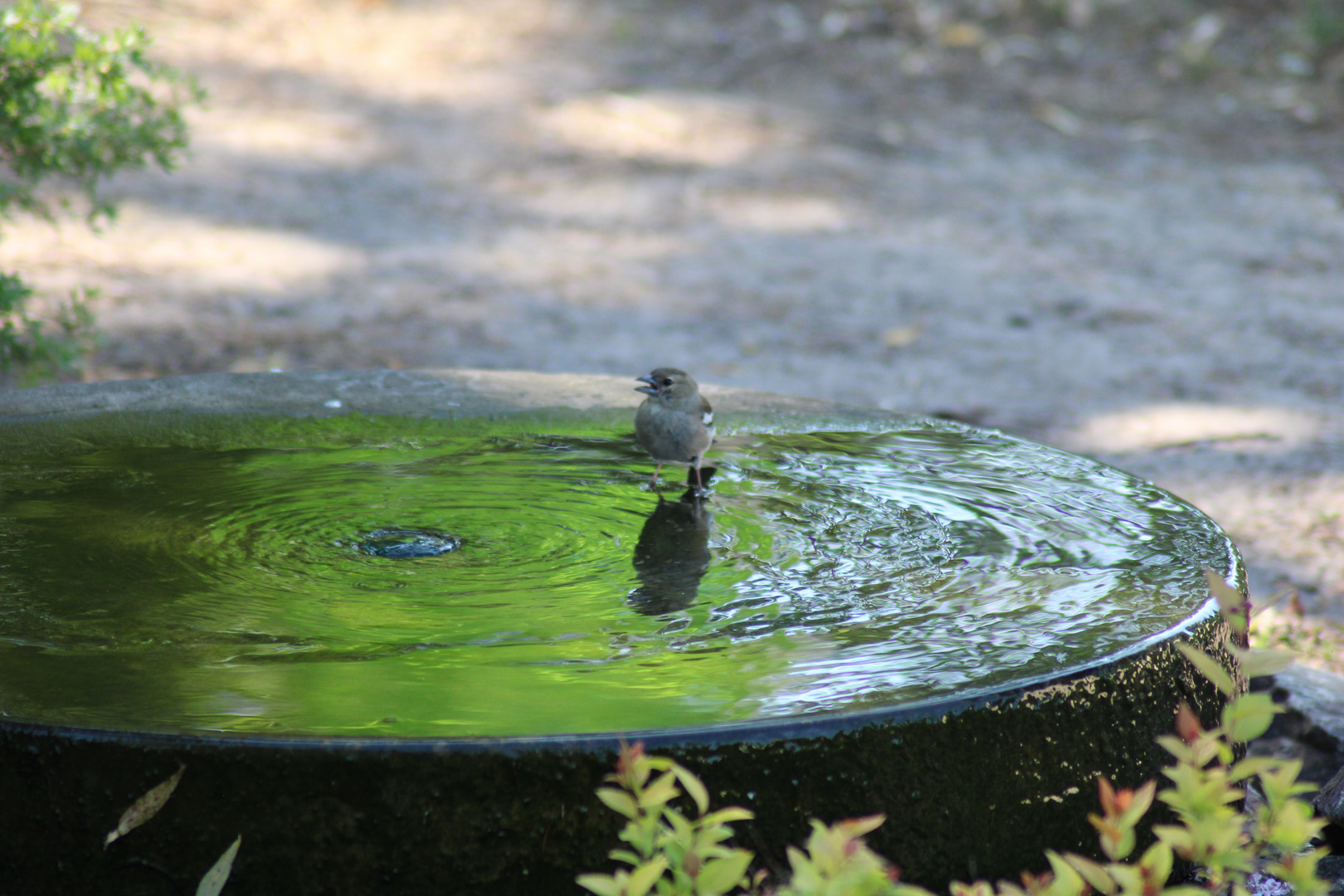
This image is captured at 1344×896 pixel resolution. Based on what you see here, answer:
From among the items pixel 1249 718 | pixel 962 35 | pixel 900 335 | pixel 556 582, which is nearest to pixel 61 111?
pixel 556 582

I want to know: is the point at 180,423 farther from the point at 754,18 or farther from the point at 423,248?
the point at 754,18

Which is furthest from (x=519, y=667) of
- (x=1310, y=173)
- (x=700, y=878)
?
(x=1310, y=173)

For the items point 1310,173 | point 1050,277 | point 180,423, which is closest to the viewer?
point 180,423

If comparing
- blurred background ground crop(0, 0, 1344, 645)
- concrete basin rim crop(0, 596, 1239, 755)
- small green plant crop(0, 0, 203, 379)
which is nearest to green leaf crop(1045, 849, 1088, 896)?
concrete basin rim crop(0, 596, 1239, 755)

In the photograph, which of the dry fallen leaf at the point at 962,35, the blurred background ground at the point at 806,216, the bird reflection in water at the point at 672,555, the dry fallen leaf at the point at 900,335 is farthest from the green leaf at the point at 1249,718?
the dry fallen leaf at the point at 962,35

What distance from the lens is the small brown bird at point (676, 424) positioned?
2492 millimetres

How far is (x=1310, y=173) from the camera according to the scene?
835cm

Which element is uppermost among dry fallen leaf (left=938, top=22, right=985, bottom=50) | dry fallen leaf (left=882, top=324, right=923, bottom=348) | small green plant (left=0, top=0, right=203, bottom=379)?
dry fallen leaf (left=938, top=22, right=985, bottom=50)

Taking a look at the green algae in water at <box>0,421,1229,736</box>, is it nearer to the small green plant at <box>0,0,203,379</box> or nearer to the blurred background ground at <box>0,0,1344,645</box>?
the small green plant at <box>0,0,203,379</box>

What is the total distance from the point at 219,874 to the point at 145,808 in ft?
0.34

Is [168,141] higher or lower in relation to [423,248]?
higher

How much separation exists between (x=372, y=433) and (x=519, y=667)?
1263 millimetres

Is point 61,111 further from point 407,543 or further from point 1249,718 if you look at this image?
point 1249,718

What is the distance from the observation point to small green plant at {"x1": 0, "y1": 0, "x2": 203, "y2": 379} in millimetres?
3230
